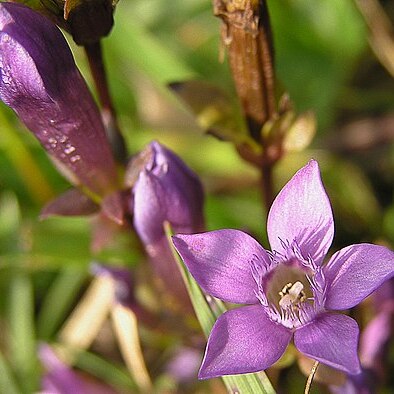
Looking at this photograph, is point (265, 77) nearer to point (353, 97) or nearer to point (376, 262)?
point (376, 262)

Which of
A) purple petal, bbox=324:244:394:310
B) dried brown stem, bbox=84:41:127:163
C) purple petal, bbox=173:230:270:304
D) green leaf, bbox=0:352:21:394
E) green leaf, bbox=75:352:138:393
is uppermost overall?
dried brown stem, bbox=84:41:127:163

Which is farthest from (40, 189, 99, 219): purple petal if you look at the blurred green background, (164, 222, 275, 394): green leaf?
the blurred green background

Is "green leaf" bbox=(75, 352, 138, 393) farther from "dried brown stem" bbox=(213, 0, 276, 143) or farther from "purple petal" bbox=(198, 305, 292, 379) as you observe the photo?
"purple petal" bbox=(198, 305, 292, 379)

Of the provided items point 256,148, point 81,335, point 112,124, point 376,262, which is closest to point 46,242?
point 81,335

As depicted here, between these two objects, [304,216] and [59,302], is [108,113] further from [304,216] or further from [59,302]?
[59,302]

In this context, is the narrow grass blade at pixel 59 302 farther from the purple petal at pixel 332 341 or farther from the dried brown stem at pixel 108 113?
the purple petal at pixel 332 341

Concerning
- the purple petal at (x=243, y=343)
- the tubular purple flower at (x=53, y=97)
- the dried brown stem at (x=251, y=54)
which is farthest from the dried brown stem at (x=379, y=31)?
the purple petal at (x=243, y=343)
